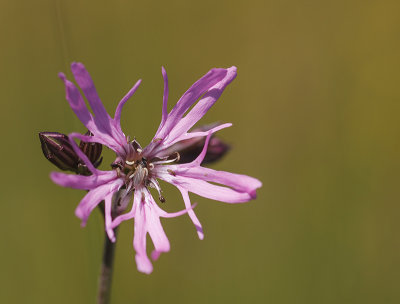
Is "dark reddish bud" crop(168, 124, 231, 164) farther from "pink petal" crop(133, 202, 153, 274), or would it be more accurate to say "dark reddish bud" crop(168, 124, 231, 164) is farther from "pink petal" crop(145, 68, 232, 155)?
"pink petal" crop(133, 202, 153, 274)

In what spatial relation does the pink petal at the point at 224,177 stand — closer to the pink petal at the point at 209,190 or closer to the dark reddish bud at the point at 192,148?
the pink petal at the point at 209,190

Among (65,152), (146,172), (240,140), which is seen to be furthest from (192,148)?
(240,140)

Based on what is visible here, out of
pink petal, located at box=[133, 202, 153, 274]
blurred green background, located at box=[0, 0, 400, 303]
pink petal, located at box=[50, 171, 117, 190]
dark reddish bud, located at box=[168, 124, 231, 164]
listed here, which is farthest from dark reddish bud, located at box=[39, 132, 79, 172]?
blurred green background, located at box=[0, 0, 400, 303]

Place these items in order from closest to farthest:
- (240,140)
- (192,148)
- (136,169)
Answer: (136,169) → (192,148) → (240,140)

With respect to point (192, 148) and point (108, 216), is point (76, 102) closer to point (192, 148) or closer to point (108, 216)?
point (108, 216)

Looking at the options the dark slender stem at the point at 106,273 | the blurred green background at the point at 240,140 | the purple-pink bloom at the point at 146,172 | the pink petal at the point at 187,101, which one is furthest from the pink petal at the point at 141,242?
the blurred green background at the point at 240,140

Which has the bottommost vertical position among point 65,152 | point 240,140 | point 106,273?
point 106,273

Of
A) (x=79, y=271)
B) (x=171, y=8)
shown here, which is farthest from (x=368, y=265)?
(x=171, y=8)
